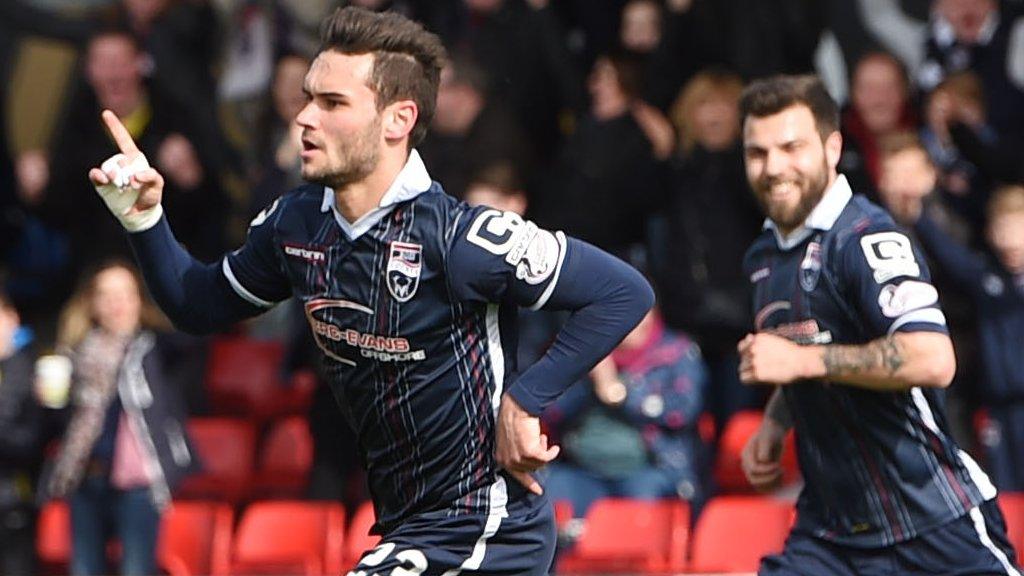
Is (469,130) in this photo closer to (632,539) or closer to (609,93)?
(609,93)

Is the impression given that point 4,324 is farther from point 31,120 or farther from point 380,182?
point 380,182

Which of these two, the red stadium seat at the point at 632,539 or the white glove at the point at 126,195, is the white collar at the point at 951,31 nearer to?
the red stadium seat at the point at 632,539

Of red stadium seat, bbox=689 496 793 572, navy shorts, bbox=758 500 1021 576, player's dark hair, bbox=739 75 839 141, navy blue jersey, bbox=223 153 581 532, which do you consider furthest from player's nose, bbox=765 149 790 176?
red stadium seat, bbox=689 496 793 572

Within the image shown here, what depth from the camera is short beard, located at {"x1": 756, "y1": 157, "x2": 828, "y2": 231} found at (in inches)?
245

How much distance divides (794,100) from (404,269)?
1499mm

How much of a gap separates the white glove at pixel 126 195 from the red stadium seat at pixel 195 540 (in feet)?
14.4

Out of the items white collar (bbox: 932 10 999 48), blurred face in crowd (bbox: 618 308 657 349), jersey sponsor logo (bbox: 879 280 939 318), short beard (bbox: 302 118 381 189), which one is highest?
white collar (bbox: 932 10 999 48)

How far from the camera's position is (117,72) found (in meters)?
11.8

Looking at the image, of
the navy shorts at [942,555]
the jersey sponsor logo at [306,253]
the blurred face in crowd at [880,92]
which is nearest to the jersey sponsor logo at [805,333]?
the navy shorts at [942,555]

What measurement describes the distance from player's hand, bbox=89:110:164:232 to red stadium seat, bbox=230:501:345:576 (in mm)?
4146

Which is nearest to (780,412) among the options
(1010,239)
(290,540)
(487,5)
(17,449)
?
(1010,239)

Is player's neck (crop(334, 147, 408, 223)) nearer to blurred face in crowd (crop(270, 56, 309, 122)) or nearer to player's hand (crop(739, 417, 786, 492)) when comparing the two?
player's hand (crop(739, 417, 786, 492))

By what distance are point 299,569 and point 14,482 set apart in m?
1.49

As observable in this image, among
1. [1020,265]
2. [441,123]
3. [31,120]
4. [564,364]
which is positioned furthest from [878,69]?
[31,120]
